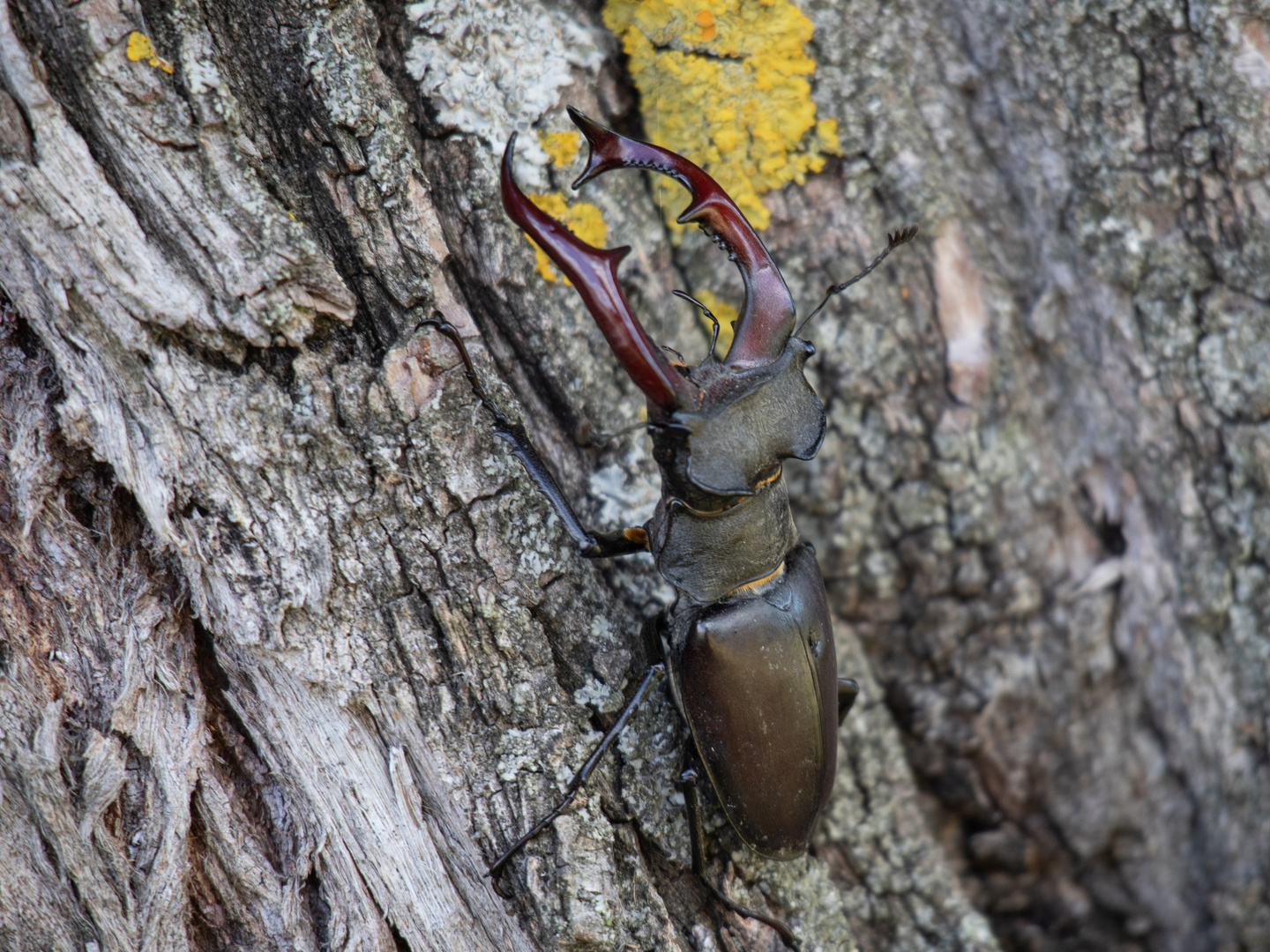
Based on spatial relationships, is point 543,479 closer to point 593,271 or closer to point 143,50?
point 593,271

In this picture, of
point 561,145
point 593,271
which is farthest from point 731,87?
point 593,271

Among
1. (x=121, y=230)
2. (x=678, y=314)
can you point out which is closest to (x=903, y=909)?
(x=678, y=314)

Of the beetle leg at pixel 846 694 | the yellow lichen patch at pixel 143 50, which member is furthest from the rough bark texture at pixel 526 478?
the beetle leg at pixel 846 694

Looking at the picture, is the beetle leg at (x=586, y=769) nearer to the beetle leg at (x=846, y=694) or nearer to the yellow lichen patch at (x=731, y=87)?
the beetle leg at (x=846, y=694)

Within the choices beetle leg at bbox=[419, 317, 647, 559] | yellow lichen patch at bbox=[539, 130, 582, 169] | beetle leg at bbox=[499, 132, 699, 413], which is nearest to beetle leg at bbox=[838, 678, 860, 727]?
beetle leg at bbox=[419, 317, 647, 559]

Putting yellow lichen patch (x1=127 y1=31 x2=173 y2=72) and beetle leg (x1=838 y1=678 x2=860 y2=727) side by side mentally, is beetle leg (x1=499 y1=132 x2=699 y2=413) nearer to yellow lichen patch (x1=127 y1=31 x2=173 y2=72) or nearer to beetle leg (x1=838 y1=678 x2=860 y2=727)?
yellow lichen patch (x1=127 y1=31 x2=173 y2=72)

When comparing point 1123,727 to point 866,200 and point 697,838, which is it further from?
point 866,200
